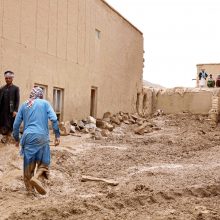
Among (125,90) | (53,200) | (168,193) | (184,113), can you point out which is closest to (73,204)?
(53,200)

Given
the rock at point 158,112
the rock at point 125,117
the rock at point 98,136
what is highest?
the rock at point 158,112

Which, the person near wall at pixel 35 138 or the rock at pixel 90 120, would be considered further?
the rock at pixel 90 120

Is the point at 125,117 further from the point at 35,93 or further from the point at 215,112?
the point at 35,93

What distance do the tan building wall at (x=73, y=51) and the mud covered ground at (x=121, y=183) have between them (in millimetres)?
2309

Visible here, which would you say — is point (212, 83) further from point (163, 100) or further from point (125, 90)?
point (125, 90)

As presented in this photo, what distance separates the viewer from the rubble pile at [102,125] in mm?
13150

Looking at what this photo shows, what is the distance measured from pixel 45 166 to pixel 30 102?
3.27ft

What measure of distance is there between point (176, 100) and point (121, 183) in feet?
57.2

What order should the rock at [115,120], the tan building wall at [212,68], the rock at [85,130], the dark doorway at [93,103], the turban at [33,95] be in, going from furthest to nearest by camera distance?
the tan building wall at [212,68] < the rock at [115,120] < the dark doorway at [93,103] < the rock at [85,130] < the turban at [33,95]

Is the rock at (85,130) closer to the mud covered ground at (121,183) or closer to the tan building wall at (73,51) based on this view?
the tan building wall at (73,51)

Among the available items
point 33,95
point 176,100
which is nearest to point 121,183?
point 33,95

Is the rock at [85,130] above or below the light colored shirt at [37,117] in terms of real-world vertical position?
below

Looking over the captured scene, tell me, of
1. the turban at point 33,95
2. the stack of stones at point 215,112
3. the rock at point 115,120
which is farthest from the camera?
the stack of stones at point 215,112

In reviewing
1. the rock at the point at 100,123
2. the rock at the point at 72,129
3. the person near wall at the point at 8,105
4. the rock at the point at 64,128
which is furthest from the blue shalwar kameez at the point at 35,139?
the rock at the point at 100,123
